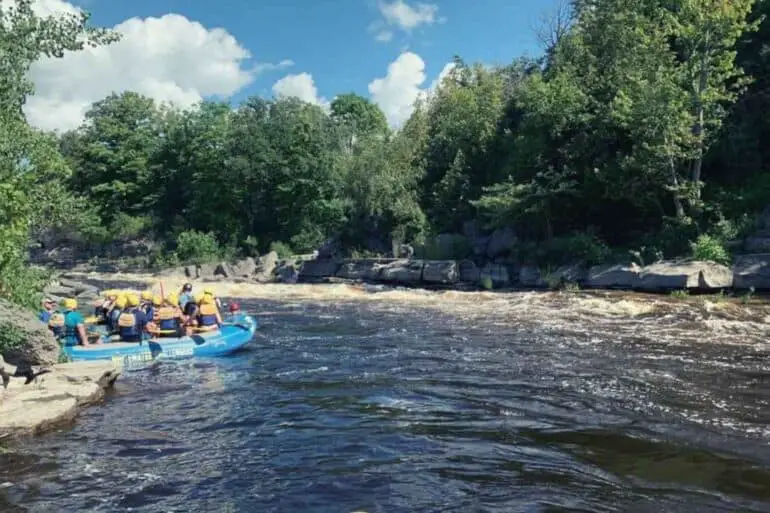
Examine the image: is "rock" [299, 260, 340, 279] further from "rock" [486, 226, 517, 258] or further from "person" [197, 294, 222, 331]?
"person" [197, 294, 222, 331]

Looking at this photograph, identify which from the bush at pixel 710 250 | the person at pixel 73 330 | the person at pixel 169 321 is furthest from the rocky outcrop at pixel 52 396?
the bush at pixel 710 250

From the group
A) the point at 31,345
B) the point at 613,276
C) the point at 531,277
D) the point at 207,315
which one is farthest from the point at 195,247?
the point at 31,345

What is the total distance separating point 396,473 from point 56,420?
4076 mm

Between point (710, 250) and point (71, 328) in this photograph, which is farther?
point (710, 250)

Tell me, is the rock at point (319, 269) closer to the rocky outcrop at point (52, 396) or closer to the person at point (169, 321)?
the person at point (169, 321)

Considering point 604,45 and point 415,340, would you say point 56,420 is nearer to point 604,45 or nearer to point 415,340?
point 415,340

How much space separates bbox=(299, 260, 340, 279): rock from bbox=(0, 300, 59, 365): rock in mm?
21995

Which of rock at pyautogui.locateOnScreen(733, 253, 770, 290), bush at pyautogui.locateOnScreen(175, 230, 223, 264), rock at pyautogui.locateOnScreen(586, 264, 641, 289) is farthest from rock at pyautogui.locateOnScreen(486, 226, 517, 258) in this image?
bush at pyautogui.locateOnScreen(175, 230, 223, 264)

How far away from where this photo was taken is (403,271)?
26906mm

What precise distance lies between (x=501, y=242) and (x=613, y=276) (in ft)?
21.0

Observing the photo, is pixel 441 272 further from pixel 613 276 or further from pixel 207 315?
pixel 207 315

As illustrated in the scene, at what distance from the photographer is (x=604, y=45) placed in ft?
88.0

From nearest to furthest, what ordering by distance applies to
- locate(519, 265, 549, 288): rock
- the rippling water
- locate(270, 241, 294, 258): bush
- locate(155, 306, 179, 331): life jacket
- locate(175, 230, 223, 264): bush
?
the rippling water, locate(155, 306, 179, 331): life jacket, locate(519, 265, 549, 288): rock, locate(270, 241, 294, 258): bush, locate(175, 230, 223, 264): bush

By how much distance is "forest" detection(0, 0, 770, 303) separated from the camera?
9531mm
